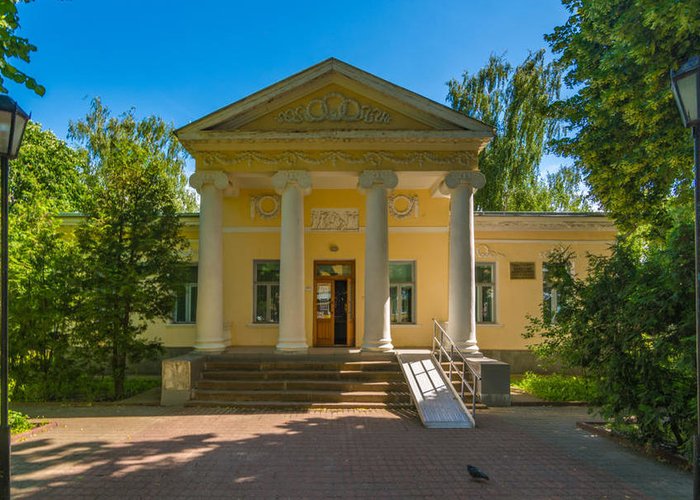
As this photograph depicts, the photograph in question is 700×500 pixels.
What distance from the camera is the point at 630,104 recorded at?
9453 mm

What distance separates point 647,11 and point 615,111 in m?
2.60

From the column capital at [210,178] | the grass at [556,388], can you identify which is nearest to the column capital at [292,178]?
the column capital at [210,178]

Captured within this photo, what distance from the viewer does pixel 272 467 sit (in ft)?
21.3

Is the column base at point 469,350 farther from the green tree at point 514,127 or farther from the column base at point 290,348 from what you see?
the green tree at point 514,127

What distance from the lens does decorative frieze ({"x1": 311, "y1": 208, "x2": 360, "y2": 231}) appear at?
14969mm

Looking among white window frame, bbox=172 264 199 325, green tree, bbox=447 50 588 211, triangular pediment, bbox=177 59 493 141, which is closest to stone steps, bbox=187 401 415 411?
white window frame, bbox=172 264 199 325

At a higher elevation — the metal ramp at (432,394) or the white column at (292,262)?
the white column at (292,262)

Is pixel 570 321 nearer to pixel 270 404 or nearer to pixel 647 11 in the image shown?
pixel 647 11

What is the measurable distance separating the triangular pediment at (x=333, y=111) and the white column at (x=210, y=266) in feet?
3.80

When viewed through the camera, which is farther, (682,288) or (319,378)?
(319,378)

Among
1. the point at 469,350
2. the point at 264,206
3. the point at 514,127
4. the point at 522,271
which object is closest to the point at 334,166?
the point at 264,206

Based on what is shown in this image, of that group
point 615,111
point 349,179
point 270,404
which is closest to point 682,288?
point 615,111

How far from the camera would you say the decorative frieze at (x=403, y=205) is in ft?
49.0

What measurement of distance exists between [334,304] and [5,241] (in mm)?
10654
